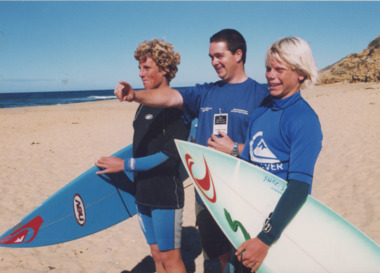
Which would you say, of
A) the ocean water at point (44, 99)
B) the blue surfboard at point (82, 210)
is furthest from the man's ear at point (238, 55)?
the ocean water at point (44, 99)

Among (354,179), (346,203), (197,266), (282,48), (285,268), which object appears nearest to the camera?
(282,48)

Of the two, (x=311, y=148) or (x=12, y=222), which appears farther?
(x=12, y=222)

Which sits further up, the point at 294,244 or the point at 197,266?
the point at 294,244

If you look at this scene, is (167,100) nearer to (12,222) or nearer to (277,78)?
→ (277,78)

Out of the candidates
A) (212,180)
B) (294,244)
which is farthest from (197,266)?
(294,244)

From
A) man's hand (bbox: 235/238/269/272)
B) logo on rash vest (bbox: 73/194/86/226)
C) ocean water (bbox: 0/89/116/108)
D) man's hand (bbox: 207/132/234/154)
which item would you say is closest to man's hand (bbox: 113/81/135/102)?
man's hand (bbox: 207/132/234/154)

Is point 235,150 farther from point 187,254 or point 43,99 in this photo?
point 43,99

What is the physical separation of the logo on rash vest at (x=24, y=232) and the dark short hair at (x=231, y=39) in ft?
8.21

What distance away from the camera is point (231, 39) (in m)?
1.83

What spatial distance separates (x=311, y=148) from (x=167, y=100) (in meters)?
0.88

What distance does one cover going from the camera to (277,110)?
1469 mm

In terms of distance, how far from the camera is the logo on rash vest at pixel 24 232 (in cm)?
287

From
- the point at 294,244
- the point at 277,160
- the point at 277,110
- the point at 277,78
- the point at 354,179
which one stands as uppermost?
the point at 277,78

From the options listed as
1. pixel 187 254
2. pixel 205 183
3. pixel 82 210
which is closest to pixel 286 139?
pixel 205 183
